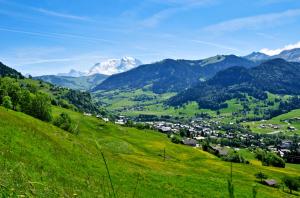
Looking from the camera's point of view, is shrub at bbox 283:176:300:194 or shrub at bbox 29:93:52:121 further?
shrub at bbox 29:93:52:121

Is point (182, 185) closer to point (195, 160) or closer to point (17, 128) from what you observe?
point (17, 128)

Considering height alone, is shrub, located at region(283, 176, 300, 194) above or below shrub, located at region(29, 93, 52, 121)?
below

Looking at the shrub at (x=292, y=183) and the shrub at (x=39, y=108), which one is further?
the shrub at (x=39, y=108)

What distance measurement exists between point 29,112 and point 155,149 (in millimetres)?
60932

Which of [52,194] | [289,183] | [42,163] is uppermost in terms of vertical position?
[52,194]

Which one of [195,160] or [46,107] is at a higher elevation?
[46,107]

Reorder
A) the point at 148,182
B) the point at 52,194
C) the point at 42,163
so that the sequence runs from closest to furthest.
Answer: the point at 52,194, the point at 42,163, the point at 148,182

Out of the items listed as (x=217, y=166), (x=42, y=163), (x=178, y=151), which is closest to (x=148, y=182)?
(x=42, y=163)

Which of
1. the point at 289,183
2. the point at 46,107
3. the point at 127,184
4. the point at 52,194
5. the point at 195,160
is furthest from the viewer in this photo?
the point at 195,160

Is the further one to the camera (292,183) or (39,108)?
(39,108)

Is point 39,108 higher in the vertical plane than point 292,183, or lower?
higher

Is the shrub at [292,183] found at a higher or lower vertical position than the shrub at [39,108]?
lower

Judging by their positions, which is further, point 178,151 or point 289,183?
point 178,151

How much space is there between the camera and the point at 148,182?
60281 mm
